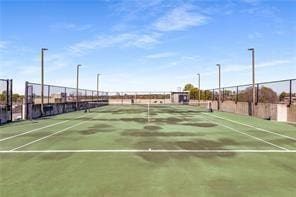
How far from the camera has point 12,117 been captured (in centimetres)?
2716

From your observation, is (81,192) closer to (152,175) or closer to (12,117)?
(152,175)

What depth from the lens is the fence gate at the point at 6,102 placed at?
81.9ft

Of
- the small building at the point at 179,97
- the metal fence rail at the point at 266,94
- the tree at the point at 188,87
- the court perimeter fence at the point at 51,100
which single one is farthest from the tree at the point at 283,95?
the tree at the point at 188,87

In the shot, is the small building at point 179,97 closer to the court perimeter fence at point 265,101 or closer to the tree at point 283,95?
the court perimeter fence at point 265,101

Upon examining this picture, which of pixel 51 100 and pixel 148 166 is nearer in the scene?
pixel 148 166

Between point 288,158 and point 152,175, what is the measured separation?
15.4 feet

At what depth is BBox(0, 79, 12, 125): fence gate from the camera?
24962 mm

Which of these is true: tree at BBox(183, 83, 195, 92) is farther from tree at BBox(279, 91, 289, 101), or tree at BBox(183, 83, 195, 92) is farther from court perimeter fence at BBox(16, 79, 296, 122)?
tree at BBox(279, 91, 289, 101)

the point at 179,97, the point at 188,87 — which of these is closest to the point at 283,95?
the point at 179,97

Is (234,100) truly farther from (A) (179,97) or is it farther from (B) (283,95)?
(A) (179,97)

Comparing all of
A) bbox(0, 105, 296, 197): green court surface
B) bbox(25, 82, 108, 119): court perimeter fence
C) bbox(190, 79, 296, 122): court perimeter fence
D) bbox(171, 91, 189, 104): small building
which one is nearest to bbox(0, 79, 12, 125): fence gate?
bbox(25, 82, 108, 119): court perimeter fence

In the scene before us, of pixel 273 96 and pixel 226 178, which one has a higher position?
pixel 273 96

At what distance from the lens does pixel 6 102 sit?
2586 cm

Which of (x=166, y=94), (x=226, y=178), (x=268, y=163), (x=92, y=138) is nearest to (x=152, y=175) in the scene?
(x=226, y=178)
